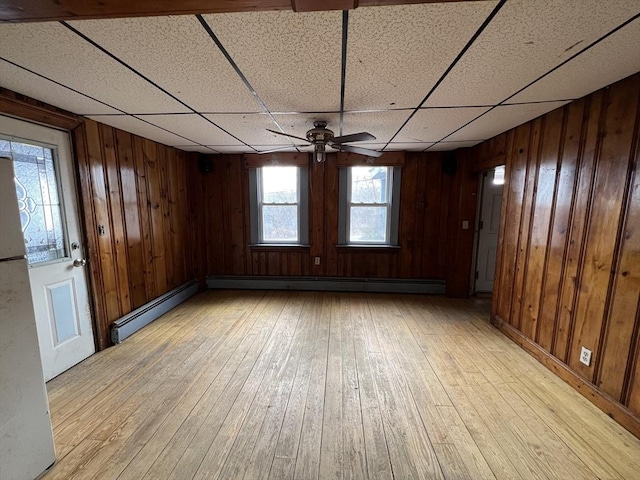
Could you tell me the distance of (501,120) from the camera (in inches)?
97.9

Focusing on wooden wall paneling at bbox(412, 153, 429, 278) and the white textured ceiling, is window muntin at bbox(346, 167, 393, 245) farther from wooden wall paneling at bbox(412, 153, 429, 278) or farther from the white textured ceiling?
the white textured ceiling

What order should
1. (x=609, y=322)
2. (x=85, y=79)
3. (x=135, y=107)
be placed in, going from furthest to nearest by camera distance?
(x=135, y=107) < (x=609, y=322) < (x=85, y=79)

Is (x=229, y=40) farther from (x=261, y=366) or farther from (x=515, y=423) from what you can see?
(x=515, y=423)

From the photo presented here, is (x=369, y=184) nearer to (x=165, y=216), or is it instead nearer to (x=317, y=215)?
(x=317, y=215)

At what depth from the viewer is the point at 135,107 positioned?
7.01 feet

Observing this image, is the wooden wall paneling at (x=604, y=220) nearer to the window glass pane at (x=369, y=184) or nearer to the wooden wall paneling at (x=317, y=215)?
the window glass pane at (x=369, y=184)

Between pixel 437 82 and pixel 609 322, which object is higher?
pixel 437 82

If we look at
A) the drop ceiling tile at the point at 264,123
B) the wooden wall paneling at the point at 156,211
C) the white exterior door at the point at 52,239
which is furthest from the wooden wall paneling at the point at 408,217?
the white exterior door at the point at 52,239

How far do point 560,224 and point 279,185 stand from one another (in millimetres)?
3521

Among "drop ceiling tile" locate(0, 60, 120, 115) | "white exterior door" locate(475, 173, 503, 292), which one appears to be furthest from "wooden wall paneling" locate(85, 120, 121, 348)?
"white exterior door" locate(475, 173, 503, 292)

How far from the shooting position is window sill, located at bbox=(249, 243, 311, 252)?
4.37 m

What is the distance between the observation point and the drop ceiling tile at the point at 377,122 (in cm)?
230

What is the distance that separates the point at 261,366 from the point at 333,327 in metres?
1.01

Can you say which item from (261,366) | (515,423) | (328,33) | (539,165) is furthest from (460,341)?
(328,33)
